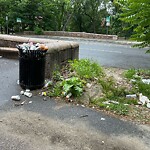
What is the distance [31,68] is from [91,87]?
1.47 meters

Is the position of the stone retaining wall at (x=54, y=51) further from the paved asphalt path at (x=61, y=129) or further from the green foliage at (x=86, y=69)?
the paved asphalt path at (x=61, y=129)

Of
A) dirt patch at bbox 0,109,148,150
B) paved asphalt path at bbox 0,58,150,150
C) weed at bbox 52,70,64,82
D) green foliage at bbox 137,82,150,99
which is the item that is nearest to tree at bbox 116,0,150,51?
green foliage at bbox 137,82,150,99

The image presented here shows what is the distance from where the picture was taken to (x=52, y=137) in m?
3.67

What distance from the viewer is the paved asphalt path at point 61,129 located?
351 cm

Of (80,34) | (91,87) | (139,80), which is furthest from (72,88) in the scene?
(80,34)

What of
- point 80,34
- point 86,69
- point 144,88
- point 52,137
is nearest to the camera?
point 52,137

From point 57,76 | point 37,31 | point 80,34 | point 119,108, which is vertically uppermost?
point 37,31

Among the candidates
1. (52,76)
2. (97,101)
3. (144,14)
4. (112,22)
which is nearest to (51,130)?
(97,101)

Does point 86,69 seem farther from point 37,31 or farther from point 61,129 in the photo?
point 37,31

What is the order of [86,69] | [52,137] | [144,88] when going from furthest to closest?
1. [86,69]
2. [144,88]
3. [52,137]

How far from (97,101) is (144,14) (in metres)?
2.59

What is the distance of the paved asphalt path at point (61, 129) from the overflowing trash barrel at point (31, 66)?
0.49m

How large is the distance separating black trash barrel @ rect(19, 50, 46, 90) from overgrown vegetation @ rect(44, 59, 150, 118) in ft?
1.26

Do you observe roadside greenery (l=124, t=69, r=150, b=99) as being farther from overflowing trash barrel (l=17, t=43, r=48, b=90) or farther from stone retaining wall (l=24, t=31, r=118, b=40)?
stone retaining wall (l=24, t=31, r=118, b=40)
